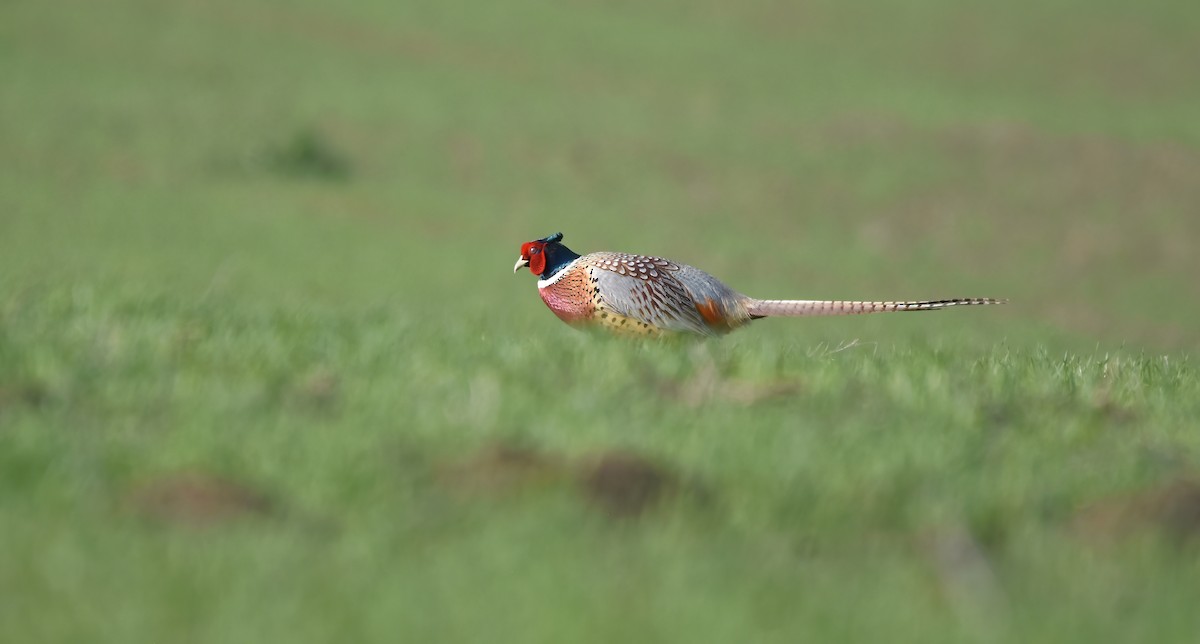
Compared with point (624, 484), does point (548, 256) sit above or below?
above

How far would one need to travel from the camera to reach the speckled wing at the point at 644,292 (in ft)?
A: 25.6

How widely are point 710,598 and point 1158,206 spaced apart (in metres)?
31.3

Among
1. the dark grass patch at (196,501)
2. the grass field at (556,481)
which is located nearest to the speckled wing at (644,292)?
the grass field at (556,481)

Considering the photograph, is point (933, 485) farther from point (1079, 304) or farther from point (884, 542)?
point (1079, 304)

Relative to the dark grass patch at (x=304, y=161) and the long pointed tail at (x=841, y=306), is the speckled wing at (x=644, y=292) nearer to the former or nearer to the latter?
the long pointed tail at (x=841, y=306)

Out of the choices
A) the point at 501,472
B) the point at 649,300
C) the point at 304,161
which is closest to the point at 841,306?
the point at 649,300

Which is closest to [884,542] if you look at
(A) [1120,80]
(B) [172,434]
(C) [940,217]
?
(B) [172,434]

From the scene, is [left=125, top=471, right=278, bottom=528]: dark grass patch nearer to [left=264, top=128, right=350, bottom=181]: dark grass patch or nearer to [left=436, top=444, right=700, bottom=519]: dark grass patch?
[left=436, top=444, right=700, bottom=519]: dark grass patch

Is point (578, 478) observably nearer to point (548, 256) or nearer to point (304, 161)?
point (548, 256)

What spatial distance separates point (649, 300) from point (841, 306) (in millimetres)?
1008

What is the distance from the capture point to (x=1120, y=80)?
142 feet

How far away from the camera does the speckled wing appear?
25.6 ft

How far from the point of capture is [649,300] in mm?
7836

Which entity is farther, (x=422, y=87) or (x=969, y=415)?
(x=422, y=87)
